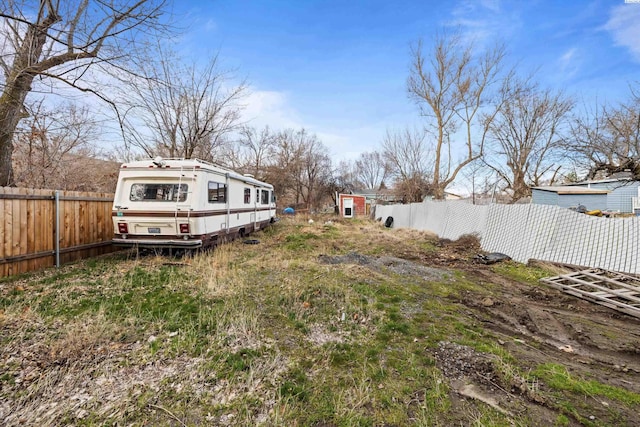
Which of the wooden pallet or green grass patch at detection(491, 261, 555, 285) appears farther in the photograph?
green grass patch at detection(491, 261, 555, 285)

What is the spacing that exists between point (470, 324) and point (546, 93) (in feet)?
79.1

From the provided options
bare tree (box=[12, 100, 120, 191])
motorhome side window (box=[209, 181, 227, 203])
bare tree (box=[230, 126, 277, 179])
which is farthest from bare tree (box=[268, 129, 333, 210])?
motorhome side window (box=[209, 181, 227, 203])

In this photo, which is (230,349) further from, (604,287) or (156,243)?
(604,287)

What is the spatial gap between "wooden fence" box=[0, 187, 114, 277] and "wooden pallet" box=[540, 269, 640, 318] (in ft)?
34.7

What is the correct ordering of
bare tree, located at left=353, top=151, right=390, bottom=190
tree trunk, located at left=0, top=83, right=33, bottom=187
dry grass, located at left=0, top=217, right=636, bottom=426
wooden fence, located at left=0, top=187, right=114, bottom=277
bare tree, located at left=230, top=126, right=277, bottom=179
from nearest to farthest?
dry grass, located at left=0, top=217, right=636, bottom=426, wooden fence, located at left=0, top=187, right=114, bottom=277, tree trunk, located at left=0, top=83, right=33, bottom=187, bare tree, located at left=230, top=126, right=277, bottom=179, bare tree, located at left=353, top=151, right=390, bottom=190

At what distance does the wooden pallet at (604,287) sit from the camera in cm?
466

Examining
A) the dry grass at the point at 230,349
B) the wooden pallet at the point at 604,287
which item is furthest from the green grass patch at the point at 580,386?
the wooden pallet at the point at 604,287

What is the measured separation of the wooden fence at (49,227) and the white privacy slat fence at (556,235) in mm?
11433

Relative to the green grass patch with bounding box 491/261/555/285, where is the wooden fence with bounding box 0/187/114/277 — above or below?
above

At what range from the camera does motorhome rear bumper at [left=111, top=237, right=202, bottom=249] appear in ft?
23.2

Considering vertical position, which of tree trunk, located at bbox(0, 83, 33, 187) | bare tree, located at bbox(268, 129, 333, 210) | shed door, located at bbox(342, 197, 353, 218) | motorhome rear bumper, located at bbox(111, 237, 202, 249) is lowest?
motorhome rear bumper, located at bbox(111, 237, 202, 249)

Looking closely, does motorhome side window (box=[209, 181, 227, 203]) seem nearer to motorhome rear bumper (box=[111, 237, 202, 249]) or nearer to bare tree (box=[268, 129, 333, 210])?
motorhome rear bumper (box=[111, 237, 202, 249])

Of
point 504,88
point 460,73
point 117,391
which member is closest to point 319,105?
point 460,73

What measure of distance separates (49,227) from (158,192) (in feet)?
7.27
